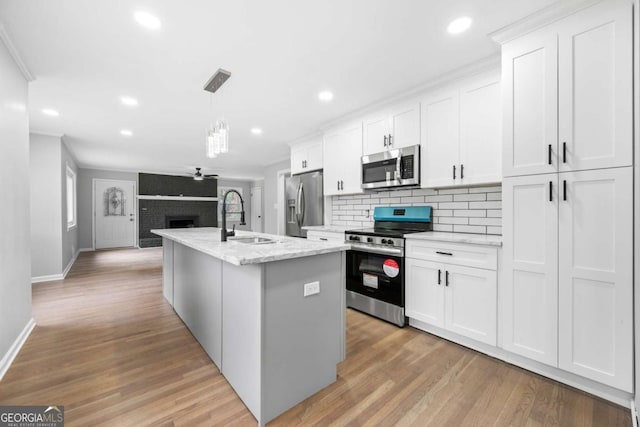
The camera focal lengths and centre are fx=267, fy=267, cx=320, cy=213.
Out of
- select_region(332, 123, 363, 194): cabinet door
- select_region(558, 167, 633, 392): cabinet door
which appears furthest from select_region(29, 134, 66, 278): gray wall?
select_region(558, 167, 633, 392): cabinet door

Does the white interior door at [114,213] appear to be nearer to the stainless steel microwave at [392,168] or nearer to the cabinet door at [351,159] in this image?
the cabinet door at [351,159]

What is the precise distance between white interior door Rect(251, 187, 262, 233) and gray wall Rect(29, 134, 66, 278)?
243 inches

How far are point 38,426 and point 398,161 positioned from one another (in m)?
3.34

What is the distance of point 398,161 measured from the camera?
2971 mm

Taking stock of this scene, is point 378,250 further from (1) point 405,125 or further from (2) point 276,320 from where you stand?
(2) point 276,320

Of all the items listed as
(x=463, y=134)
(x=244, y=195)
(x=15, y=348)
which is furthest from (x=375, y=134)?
(x=244, y=195)

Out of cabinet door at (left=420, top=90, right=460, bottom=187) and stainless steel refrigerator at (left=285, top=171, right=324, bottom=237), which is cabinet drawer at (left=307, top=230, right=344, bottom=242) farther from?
cabinet door at (left=420, top=90, right=460, bottom=187)

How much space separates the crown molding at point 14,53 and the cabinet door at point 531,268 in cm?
379

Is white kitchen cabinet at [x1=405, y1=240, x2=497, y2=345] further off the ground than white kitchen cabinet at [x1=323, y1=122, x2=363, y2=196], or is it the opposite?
white kitchen cabinet at [x1=323, y1=122, x2=363, y2=196]

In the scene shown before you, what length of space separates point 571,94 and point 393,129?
1.58 metres

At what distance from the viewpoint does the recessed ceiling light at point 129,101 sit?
3.04m

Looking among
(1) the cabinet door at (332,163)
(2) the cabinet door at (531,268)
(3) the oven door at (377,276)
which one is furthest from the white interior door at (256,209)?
(2) the cabinet door at (531,268)

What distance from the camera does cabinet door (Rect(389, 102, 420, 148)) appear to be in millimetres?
2857

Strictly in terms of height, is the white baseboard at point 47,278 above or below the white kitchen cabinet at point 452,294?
below
